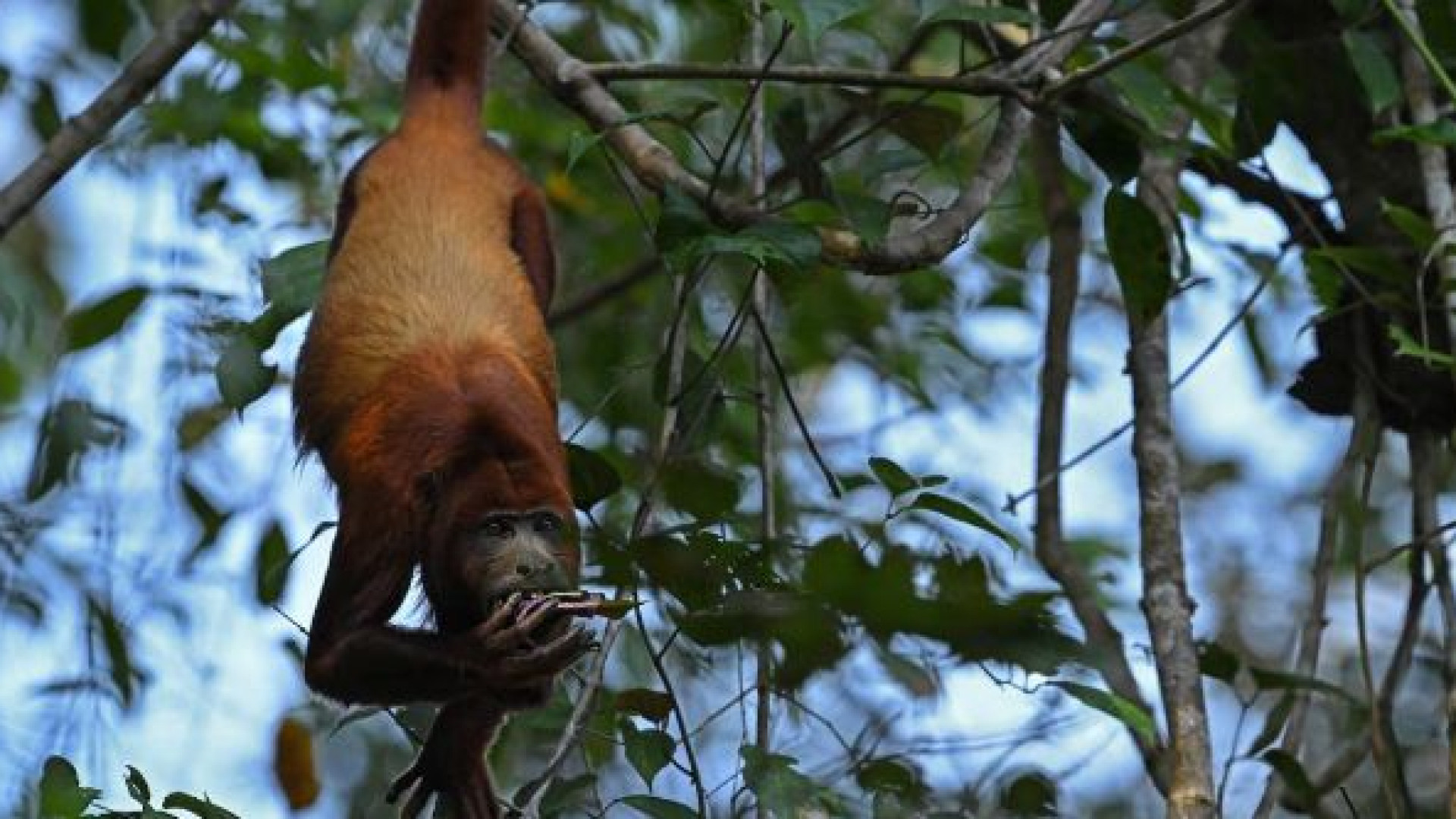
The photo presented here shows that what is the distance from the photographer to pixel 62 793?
3.96 meters

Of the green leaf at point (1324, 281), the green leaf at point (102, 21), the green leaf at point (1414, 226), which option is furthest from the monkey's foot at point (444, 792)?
the green leaf at point (1414, 226)

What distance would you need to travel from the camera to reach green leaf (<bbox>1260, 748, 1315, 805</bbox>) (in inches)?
218

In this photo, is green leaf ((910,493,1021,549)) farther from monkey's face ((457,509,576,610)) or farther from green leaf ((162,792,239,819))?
green leaf ((162,792,239,819))

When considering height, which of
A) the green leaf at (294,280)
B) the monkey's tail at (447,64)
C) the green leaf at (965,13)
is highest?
the monkey's tail at (447,64)

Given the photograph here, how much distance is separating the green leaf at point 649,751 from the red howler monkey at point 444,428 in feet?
1.36

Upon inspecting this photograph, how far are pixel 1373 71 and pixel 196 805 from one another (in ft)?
12.4

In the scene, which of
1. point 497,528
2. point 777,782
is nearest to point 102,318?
point 497,528

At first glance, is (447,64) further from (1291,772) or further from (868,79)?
(1291,772)

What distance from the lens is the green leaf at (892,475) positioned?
15.4ft

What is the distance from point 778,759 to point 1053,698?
68.4 inches

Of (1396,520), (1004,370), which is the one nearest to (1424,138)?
(1004,370)

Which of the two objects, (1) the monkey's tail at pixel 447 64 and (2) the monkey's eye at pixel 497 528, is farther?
(1) the monkey's tail at pixel 447 64

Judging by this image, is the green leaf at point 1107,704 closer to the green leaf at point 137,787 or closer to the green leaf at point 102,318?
the green leaf at point 137,787

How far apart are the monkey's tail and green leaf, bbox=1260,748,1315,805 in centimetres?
298
